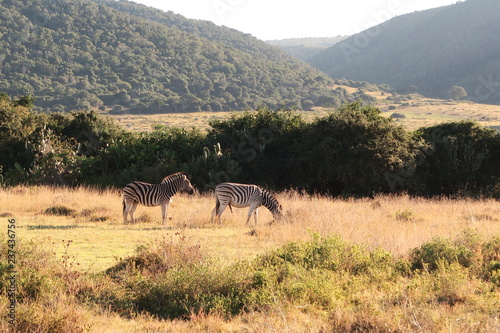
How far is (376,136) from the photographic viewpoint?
23.4 metres

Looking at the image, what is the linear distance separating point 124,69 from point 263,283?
129m

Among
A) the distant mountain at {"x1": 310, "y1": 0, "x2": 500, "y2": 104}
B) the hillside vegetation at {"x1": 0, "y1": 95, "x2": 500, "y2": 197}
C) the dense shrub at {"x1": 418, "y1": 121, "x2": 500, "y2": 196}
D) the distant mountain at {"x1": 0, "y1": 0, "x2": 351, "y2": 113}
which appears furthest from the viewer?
the distant mountain at {"x1": 310, "y1": 0, "x2": 500, "y2": 104}

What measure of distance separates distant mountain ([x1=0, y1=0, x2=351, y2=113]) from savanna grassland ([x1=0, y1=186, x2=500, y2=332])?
92030 mm

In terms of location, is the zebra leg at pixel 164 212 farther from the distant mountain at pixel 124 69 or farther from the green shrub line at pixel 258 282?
the distant mountain at pixel 124 69

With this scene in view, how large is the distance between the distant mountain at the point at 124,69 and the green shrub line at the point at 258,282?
93.6 meters

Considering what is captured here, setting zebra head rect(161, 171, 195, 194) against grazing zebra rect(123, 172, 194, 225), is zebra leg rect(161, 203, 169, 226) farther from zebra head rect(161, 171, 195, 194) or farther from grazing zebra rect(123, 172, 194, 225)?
zebra head rect(161, 171, 195, 194)

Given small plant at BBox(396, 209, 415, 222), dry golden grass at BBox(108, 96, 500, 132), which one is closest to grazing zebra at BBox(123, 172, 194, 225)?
small plant at BBox(396, 209, 415, 222)

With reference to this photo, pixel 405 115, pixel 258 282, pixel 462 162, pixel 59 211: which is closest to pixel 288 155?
pixel 462 162

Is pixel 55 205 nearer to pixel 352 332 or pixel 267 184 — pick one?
pixel 267 184

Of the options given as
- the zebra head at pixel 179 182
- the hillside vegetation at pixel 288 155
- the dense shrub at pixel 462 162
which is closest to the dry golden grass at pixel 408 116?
the hillside vegetation at pixel 288 155

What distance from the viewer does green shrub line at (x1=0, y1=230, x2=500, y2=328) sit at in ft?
23.3

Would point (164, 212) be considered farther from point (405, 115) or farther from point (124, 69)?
point (124, 69)

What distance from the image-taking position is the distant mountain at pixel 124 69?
111m

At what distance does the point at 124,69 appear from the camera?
128 meters
